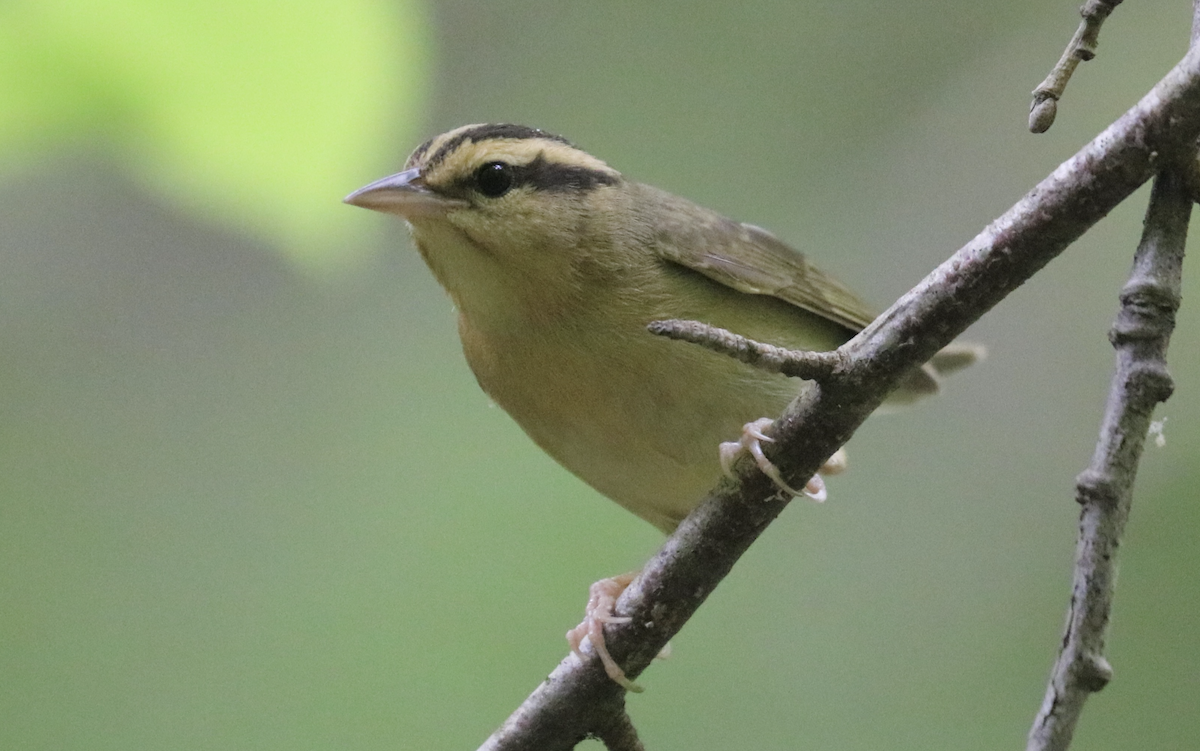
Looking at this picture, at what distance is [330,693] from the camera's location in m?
3.49

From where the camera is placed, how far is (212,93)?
7.61ft

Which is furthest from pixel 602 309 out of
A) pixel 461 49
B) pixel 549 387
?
pixel 461 49

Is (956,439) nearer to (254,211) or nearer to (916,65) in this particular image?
(916,65)

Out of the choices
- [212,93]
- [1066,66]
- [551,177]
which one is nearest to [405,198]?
[551,177]

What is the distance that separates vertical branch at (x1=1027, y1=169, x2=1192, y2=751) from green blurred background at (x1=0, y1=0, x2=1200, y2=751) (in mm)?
1817

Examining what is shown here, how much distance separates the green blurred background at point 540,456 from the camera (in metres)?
3.44

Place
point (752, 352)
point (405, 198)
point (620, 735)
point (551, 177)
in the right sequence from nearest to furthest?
1. point (752, 352)
2. point (620, 735)
3. point (405, 198)
4. point (551, 177)

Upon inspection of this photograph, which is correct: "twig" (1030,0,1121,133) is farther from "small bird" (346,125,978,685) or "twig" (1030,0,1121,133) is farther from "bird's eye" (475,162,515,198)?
"bird's eye" (475,162,515,198)

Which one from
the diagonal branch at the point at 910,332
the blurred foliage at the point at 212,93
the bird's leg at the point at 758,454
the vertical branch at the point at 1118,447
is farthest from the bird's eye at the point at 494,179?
the vertical branch at the point at 1118,447

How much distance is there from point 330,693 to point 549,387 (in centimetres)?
185

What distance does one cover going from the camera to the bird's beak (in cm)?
203

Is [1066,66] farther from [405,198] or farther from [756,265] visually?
[405,198]

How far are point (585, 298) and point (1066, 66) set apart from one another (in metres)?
0.94

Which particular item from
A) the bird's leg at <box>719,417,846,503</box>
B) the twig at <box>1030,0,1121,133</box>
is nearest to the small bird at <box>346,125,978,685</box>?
the bird's leg at <box>719,417,846,503</box>
